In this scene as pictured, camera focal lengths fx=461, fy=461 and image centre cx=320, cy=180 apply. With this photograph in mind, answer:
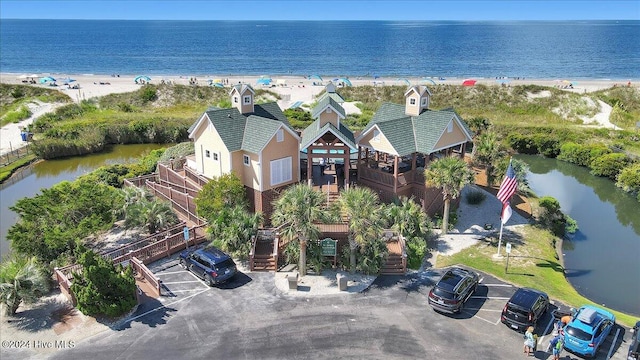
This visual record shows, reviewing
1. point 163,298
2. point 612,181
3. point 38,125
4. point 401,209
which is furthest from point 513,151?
point 38,125

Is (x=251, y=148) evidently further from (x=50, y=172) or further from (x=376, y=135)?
(x=50, y=172)

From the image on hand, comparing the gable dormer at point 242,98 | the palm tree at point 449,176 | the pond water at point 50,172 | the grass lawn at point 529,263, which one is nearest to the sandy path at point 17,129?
the pond water at point 50,172

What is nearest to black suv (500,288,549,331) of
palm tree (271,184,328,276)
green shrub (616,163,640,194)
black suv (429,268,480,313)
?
black suv (429,268,480,313)

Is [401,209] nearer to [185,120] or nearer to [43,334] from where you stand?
[43,334]

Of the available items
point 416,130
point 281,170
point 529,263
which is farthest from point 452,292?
point 281,170

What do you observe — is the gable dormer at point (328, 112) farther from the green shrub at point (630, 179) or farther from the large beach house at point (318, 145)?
the green shrub at point (630, 179)

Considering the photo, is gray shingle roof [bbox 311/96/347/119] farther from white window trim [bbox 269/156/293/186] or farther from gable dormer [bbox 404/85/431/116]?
gable dormer [bbox 404/85/431/116]
